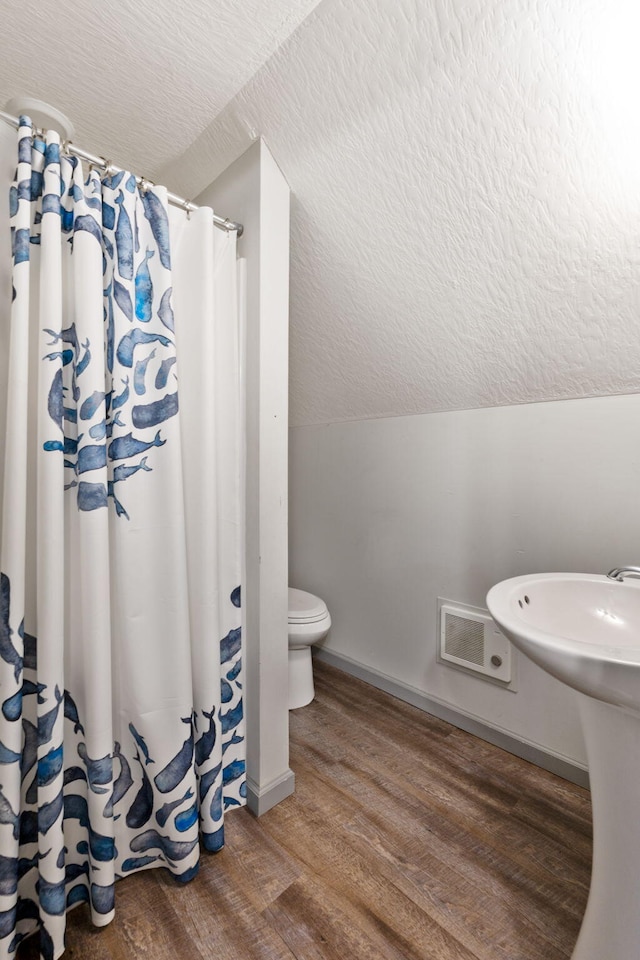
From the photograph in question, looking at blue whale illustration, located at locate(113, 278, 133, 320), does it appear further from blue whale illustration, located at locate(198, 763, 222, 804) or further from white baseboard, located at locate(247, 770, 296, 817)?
white baseboard, located at locate(247, 770, 296, 817)

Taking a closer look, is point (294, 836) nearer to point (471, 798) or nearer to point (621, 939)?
point (471, 798)

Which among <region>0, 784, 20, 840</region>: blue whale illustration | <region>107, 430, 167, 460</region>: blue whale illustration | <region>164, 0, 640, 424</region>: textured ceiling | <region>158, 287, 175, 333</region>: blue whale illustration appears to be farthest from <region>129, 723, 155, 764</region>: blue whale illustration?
<region>164, 0, 640, 424</region>: textured ceiling

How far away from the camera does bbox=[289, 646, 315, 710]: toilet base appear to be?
81.6 inches

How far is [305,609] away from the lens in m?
2.08

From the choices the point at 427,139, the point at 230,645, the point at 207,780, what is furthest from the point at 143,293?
the point at 207,780

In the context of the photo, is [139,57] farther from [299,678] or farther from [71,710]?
[299,678]

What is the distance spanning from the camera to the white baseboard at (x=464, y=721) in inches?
62.6

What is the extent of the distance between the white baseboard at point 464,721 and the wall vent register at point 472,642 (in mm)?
207

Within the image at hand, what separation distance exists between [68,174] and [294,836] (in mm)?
1916

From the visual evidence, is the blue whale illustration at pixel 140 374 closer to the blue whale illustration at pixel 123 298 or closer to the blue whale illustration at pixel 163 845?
the blue whale illustration at pixel 123 298

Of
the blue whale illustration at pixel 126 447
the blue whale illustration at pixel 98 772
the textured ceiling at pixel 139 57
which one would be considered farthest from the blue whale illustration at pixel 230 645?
the textured ceiling at pixel 139 57

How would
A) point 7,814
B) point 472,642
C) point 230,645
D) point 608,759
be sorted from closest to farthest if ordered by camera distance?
point 608,759 → point 7,814 → point 230,645 → point 472,642

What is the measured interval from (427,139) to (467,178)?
6.0 inches

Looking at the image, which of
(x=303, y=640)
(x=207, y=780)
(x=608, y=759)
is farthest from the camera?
(x=303, y=640)
